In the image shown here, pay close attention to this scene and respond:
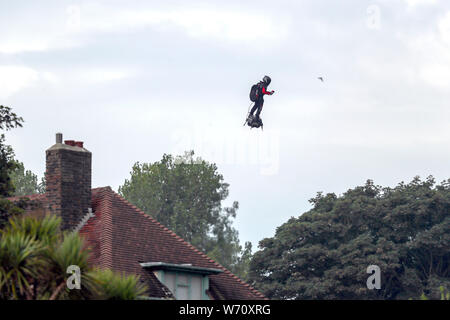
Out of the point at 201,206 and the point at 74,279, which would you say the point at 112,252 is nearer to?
the point at 74,279

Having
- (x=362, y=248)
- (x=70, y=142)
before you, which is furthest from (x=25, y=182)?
(x=70, y=142)

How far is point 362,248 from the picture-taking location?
248 ft

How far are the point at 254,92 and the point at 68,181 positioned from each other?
873 cm

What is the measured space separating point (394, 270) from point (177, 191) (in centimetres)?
3964

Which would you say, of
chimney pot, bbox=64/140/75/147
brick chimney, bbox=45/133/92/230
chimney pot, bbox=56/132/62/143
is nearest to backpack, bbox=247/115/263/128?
brick chimney, bbox=45/133/92/230

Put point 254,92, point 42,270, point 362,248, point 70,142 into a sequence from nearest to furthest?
point 42,270
point 254,92
point 70,142
point 362,248

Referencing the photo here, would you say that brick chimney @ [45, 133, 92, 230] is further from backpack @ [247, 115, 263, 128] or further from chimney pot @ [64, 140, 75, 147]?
backpack @ [247, 115, 263, 128]

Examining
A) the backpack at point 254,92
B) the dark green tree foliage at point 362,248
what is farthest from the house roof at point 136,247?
the dark green tree foliage at point 362,248

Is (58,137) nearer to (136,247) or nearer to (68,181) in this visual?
(68,181)

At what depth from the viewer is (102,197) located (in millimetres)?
42531

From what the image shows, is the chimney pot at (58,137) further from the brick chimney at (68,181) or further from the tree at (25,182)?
the tree at (25,182)

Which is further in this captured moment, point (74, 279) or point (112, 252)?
point (112, 252)
